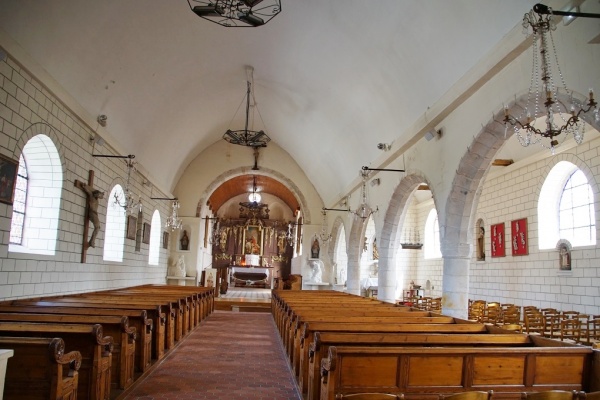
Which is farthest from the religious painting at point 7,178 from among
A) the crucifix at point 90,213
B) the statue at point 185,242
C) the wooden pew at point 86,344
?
the statue at point 185,242

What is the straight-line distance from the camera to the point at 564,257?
10914mm

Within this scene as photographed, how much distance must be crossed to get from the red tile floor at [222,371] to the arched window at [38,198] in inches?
121

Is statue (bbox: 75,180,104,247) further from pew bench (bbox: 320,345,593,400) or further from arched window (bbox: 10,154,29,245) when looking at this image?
pew bench (bbox: 320,345,593,400)

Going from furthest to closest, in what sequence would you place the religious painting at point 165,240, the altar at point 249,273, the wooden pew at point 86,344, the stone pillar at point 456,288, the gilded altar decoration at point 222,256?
the gilded altar decoration at point 222,256 < the altar at point 249,273 < the religious painting at point 165,240 < the stone pillar at point 456,288 < the wooden pew at point 86,344

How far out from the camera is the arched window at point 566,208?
10977mm

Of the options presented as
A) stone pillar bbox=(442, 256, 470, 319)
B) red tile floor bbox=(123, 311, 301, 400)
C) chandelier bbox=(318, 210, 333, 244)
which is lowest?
red tile floor bbox=(123, 311, 301, 400)

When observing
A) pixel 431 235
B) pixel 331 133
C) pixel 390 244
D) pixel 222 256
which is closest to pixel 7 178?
pixel 390 244

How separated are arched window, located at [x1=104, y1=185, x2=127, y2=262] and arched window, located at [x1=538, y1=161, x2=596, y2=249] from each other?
10469mm

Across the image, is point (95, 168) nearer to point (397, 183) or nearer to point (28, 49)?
point (28, 49)

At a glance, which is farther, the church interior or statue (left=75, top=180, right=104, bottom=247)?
statue (left=75, top=180, right=104, bottom=247)

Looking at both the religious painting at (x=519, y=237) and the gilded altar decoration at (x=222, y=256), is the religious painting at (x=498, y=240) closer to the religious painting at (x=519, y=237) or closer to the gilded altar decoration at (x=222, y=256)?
the religious painting at (x=519, y=237)

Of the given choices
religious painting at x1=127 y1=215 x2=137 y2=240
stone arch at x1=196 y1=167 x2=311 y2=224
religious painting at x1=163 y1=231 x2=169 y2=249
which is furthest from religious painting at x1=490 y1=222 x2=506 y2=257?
religious painting at x1=163 y1=231 x2=169 y2=249

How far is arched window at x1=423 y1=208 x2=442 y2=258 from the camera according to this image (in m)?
19.3

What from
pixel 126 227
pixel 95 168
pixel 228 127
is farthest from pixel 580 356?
pixel 228 127
